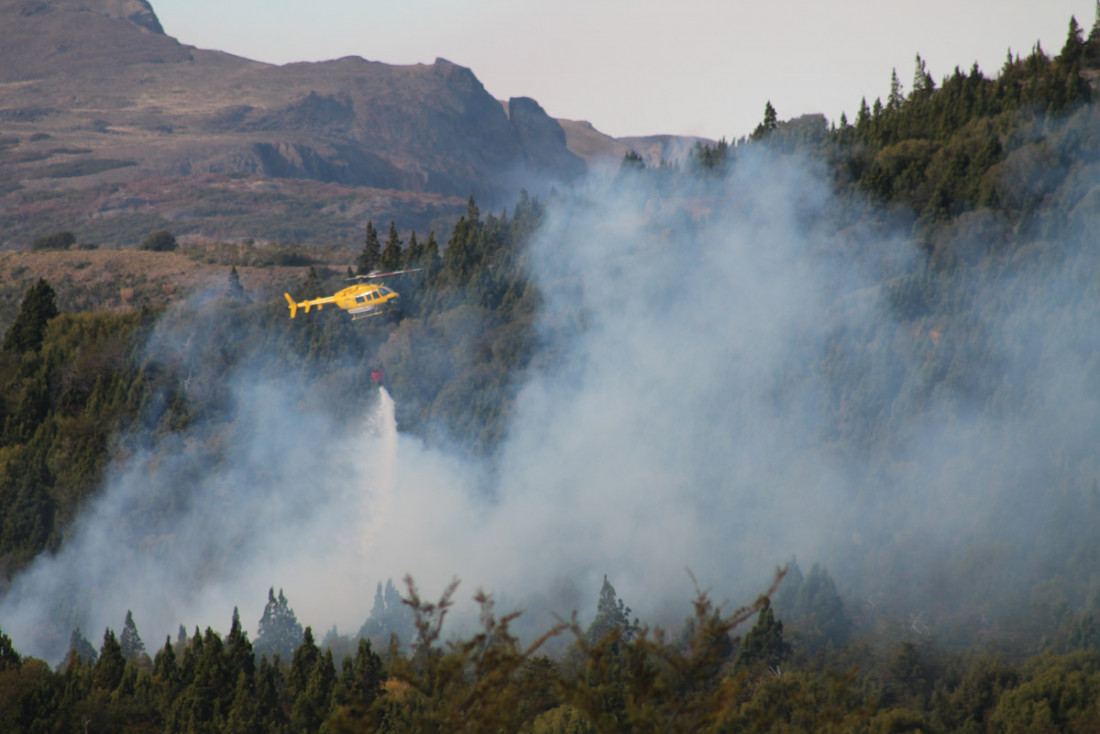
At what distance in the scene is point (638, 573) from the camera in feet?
284

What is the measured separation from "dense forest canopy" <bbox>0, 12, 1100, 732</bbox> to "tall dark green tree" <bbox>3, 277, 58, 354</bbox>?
26 cm

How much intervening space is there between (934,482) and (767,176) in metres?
41.3

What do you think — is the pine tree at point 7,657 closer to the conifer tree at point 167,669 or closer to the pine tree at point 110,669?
the pine tree at point 110,669

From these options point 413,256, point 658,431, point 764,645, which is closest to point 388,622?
point 764,645

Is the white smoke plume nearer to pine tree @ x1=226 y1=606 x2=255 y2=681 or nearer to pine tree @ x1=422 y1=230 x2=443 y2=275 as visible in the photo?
pine tree @ x1=422 y1=230 x2=443 y2=275

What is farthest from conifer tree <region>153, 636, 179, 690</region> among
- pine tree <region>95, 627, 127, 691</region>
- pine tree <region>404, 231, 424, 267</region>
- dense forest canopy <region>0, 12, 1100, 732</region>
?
pine tree <region>404, 231, 424, 267</region>

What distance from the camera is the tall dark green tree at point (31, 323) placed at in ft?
366

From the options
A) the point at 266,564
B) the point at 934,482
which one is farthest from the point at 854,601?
the point at 266,564

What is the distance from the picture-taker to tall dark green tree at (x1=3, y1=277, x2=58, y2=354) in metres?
112

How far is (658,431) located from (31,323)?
6079 cm

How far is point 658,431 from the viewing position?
10025 centimetres

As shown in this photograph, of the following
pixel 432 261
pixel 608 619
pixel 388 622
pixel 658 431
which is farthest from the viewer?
pixel 432 261

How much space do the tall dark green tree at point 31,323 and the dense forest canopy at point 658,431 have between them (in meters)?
0.26

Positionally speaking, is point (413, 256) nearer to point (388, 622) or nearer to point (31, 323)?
point (31, 323)
